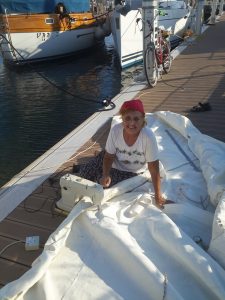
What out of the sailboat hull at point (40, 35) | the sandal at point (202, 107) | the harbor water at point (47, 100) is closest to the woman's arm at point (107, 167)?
the sandal at point (202, 107)

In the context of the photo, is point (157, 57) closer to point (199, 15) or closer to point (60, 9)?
point (199, 15)

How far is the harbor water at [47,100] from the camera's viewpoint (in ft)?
24.9

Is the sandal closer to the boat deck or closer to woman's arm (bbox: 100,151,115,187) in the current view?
the boat deck

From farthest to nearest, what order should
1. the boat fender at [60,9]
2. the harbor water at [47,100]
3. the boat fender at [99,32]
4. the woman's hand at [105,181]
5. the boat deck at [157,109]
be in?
the boat fender at [99,32]
the boat fender at [60,9]
the harbor water at [47,100]
the woman's hand at [105,181]
the boat deck at [157,109]

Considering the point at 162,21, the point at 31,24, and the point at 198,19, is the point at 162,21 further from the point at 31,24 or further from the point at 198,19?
the point at 31,24

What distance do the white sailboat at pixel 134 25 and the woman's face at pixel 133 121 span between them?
9.27 metres

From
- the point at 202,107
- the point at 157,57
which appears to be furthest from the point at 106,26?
the point at 202,107

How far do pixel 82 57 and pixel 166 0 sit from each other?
16.5 feet

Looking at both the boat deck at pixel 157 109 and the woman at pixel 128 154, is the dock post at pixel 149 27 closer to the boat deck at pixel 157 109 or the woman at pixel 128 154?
the boat deck at pixel 157 109

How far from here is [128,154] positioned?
3.28 meters

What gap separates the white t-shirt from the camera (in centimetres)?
311

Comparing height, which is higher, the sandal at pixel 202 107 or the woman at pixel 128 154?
the woman at pixel 128 154

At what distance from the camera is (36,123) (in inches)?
351

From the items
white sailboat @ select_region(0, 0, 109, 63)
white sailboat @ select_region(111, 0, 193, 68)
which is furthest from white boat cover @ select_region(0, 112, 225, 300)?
white sailboat @ select_region(0, 0, 109, 63)
